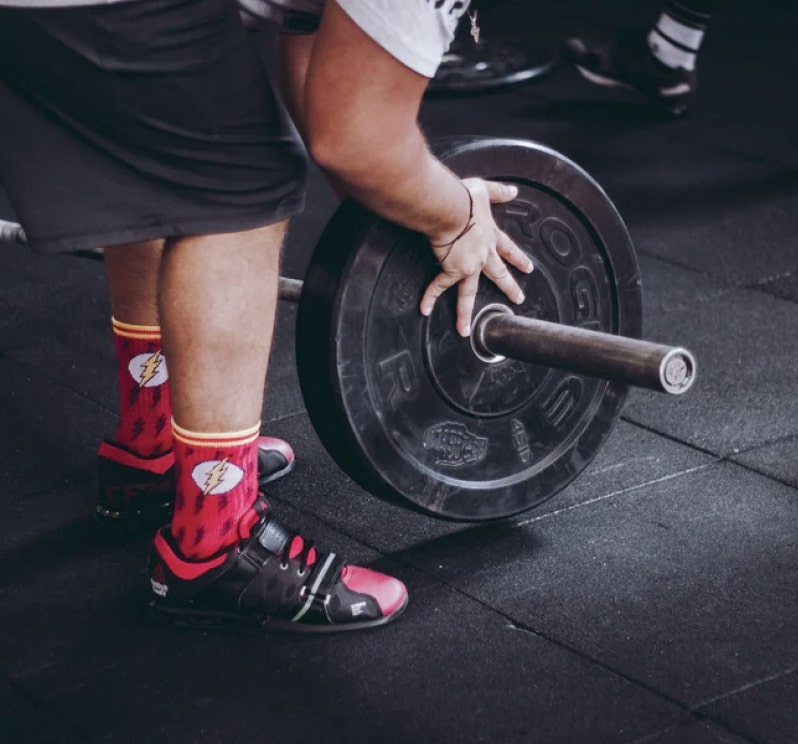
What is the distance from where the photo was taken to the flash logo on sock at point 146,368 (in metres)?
1.63

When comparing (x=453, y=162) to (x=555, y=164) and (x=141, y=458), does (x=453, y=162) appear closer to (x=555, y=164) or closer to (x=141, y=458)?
(x=555, y=164)

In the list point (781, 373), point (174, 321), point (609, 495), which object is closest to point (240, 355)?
point (174, 321)

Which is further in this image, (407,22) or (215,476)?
(215,476)

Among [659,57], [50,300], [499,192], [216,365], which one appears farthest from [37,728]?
[659,57]

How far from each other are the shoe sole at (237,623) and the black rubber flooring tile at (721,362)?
0.66 meters

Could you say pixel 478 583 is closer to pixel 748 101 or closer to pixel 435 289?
pixel 435 289

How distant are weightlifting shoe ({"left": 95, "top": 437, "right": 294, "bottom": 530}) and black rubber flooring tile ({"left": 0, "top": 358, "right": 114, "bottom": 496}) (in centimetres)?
14

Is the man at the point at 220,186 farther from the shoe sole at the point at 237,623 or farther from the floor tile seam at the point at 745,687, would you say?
the floor tile seam at the point at 745,687

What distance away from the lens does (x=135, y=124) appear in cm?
129

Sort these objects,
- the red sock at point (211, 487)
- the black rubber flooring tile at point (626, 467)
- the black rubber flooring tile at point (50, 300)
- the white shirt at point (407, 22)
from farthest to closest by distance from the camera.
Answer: the black rubber flooring tile at point (50, 300)
the black rubber flooring tile at point (626, 467)
the red sock at point (211, 487)
the white shirt at point (407, 22)

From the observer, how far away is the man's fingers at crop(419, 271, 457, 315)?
1486mm

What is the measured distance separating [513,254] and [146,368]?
448 mm

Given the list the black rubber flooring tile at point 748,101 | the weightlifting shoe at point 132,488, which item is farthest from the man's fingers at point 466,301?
the black rubber flooring tile at point 748,101

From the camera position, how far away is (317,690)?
54.1 inches
